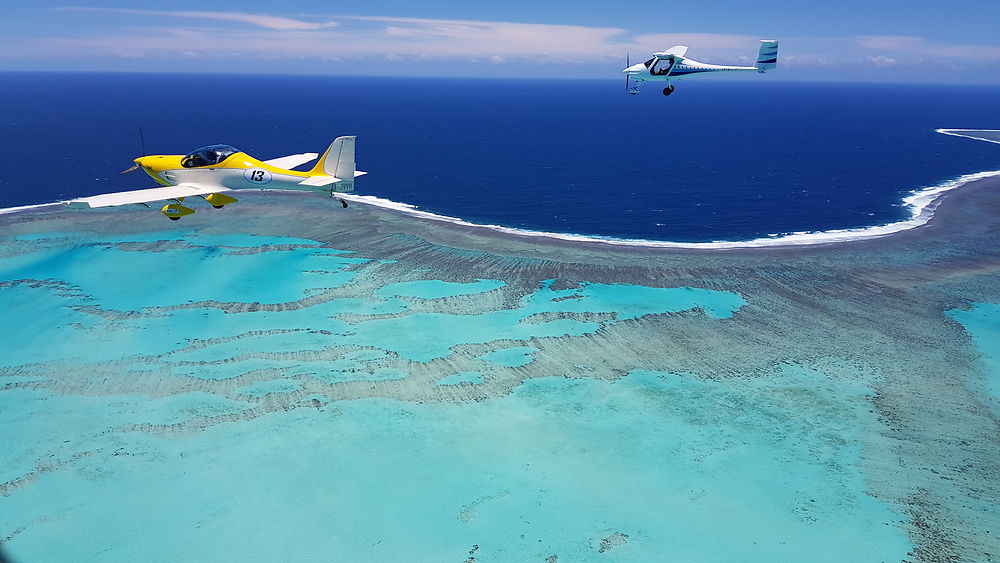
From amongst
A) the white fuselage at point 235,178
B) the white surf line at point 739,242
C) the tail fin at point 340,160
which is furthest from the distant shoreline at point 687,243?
the white fuselage at point 235,178

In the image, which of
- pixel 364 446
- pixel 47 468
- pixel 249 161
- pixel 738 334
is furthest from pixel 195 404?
pixel 738 334

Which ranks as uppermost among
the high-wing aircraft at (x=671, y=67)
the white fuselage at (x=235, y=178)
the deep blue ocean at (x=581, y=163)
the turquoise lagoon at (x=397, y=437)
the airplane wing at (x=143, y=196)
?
the high-wing aircraft at (x=671, y=67)

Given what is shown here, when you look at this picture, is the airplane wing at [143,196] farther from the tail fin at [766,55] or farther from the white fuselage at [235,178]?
the tail fin at [766,55]

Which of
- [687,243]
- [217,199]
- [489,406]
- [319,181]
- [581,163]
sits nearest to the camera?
[319,181]

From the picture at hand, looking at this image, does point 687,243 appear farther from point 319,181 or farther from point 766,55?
point 319,181

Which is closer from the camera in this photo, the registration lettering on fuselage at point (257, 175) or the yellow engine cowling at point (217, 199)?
the registration lettering on fuselage at point (257, 175)

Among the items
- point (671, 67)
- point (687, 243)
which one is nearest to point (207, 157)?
point (671, 67)

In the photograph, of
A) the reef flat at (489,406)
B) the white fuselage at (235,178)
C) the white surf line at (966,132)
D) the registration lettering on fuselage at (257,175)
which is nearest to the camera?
the reef flat at (489,406)
